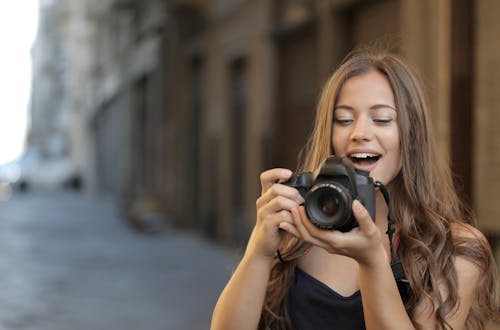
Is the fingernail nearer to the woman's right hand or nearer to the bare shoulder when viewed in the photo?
the woman's right hand

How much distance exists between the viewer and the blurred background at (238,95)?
756cm

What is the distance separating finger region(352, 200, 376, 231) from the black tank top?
0.34 meters

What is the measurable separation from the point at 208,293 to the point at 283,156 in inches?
149

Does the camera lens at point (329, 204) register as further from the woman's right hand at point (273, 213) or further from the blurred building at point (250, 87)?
the blurred building at point (250, 87)

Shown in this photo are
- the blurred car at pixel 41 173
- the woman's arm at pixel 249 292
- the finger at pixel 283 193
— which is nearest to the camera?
the finger at pixel 283 193

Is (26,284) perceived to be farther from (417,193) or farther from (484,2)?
(417,193)

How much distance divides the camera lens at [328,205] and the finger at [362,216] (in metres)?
0.02

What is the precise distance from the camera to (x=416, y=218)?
6.96ft

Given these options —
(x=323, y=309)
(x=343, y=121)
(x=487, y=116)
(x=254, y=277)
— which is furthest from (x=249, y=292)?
(x=487, y=116)

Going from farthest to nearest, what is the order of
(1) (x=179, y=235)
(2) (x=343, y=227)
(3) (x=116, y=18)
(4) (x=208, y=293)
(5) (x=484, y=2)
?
(3) (x=116, y=18), (1) (x=179, y=235), (4) (x=208, y=293), (5) (x=484, y=2), (2) (x=343, y=227)

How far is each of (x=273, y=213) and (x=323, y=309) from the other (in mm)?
287

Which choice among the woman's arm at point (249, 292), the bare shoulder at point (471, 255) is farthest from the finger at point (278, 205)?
the bare shoulder at point (471, 255)

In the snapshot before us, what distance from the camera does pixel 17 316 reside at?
8125mm

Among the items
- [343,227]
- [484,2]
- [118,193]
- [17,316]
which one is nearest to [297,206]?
[343,227]
